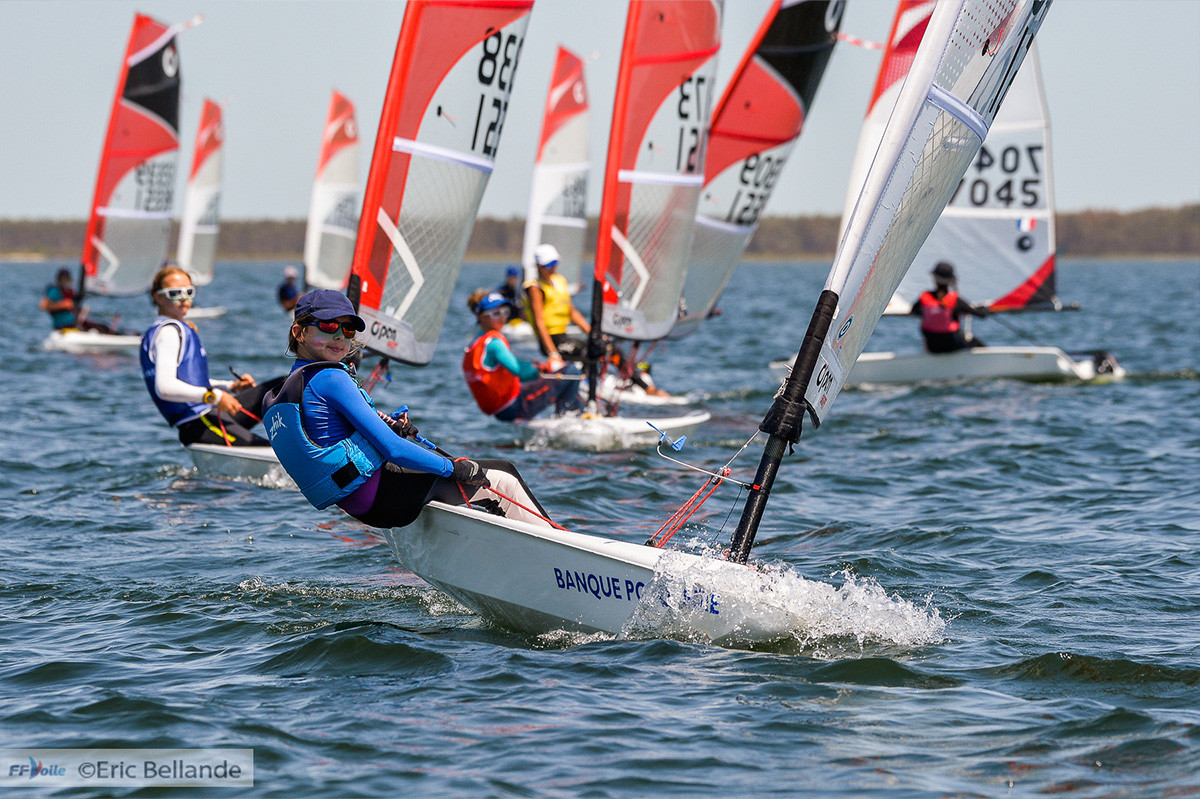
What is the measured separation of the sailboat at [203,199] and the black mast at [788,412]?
92.9 ft

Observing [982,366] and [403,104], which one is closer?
[403,104]

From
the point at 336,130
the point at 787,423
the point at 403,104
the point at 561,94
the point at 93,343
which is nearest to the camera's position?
the point at 787,423

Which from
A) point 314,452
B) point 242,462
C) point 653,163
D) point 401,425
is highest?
point 653,163

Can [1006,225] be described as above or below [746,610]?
above

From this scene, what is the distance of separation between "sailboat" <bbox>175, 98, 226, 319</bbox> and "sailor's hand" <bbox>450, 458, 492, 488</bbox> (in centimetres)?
2768

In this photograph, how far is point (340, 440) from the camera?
507 cm

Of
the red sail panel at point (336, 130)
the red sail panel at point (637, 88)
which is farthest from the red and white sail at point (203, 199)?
the red sail panel at point (637, 88)

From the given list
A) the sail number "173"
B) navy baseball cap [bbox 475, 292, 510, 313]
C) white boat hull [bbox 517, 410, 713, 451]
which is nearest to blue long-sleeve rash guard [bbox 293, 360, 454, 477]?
navy baseball cap [bbox 475, 292, 510, 313]

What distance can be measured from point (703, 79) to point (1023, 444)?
14.2 feet

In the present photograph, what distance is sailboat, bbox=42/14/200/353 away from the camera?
21.1m

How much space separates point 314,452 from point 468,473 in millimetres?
609

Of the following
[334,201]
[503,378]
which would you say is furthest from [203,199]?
[503,378]

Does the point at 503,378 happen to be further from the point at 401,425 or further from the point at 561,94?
the point at 561,94

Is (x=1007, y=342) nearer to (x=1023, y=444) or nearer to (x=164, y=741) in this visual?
(x=1023, y=444)
